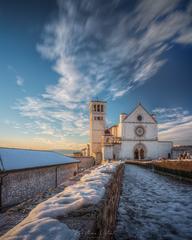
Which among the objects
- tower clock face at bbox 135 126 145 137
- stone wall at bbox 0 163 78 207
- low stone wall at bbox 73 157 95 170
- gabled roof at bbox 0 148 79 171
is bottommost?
low stone wall at bbox 73 157 95 170

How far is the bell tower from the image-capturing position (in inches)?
1949

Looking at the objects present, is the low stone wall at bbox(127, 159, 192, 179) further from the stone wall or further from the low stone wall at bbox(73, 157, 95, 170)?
the low stone wall at bbox(73, 157, 95, 170)

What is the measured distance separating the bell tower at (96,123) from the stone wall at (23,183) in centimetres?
3606

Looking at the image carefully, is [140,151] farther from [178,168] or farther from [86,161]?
[178,168]

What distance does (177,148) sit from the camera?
4281 centimetres

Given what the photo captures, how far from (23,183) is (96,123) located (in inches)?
1626

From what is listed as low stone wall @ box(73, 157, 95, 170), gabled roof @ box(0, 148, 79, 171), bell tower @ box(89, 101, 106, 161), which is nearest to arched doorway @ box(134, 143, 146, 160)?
bell tower @ box(89, 101, 106, 161)

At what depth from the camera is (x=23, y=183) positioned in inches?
374

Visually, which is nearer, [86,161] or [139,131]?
[86,161]

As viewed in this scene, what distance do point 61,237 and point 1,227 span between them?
101 cm

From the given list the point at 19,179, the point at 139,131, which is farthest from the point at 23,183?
the point at 139,131

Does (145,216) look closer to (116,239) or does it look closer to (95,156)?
(116,239)

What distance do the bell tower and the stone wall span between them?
36056 millimetres

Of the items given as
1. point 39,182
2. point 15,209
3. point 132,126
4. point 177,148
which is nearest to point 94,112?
point 132,126
